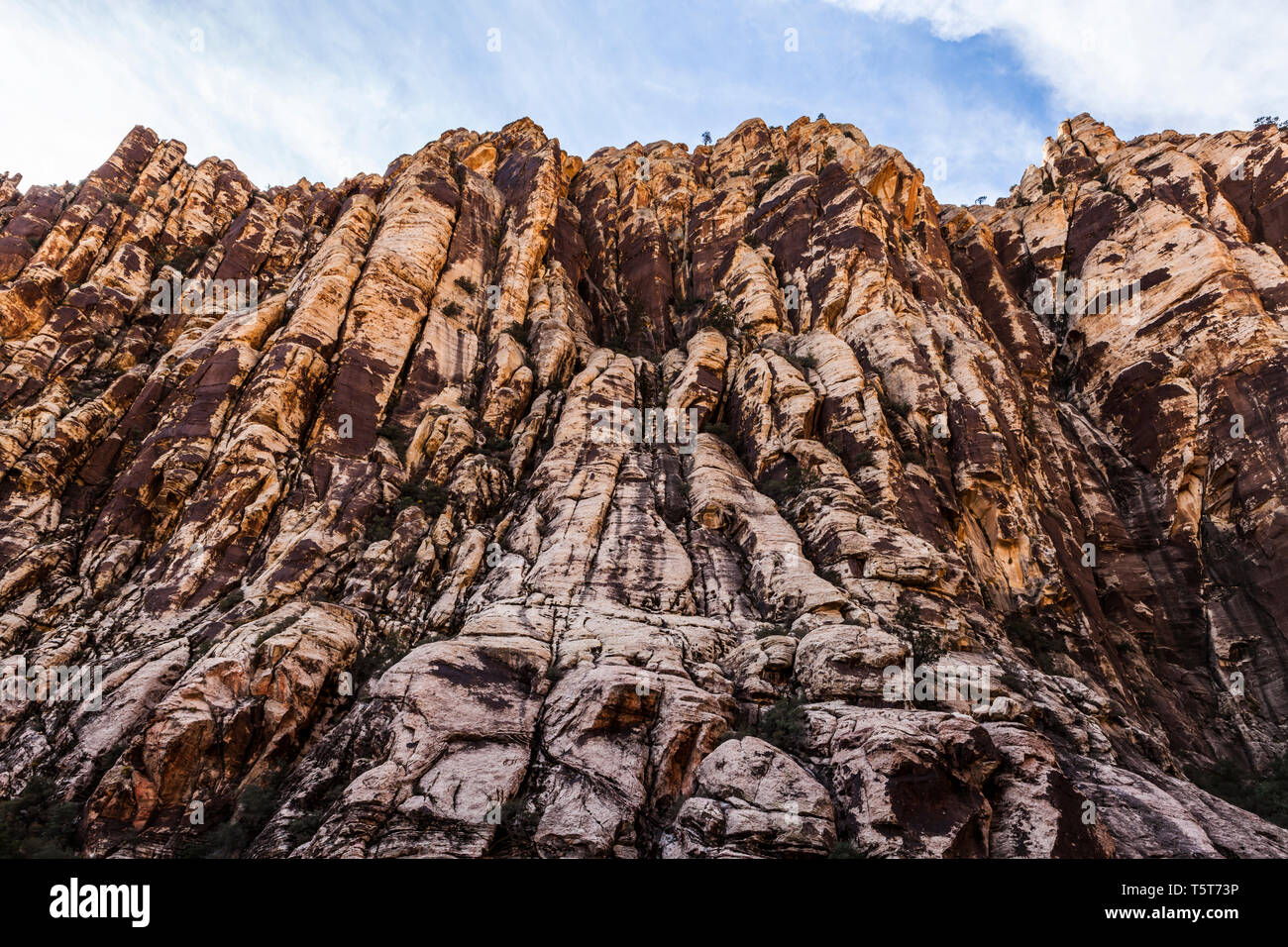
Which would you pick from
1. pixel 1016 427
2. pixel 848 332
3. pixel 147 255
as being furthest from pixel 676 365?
pixel 147 255

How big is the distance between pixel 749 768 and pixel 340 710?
550 inches

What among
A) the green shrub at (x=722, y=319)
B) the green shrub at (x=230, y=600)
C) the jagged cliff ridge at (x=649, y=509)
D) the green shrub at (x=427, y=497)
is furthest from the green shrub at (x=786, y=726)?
the green shrub at (x=722, y=319)

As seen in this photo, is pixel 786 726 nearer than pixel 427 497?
Yes

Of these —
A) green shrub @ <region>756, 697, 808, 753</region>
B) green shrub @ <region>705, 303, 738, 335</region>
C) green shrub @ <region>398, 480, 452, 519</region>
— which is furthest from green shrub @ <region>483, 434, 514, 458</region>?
green shrub @ <region>756, 697, 808, 753</region>

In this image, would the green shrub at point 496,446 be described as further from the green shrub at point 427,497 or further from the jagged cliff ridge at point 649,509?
the green shrub at point 427,497

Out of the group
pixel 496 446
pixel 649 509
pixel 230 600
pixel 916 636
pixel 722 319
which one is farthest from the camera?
pixel 722 319

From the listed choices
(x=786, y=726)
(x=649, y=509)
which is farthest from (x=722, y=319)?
(x=786, y=726)

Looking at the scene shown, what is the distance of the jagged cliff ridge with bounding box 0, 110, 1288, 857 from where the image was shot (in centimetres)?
1509

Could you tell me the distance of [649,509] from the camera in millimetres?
26438

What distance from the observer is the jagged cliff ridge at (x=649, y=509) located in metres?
15.1

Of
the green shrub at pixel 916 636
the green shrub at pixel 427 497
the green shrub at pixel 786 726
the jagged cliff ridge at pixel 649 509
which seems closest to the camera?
the jagged cliff ridge at pixel 649 509

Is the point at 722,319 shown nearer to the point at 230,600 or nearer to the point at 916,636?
the point at 916,636

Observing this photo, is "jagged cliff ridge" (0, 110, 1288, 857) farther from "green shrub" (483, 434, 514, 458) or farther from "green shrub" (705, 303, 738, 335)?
"green shrub" (483, 434, 514, 458)
